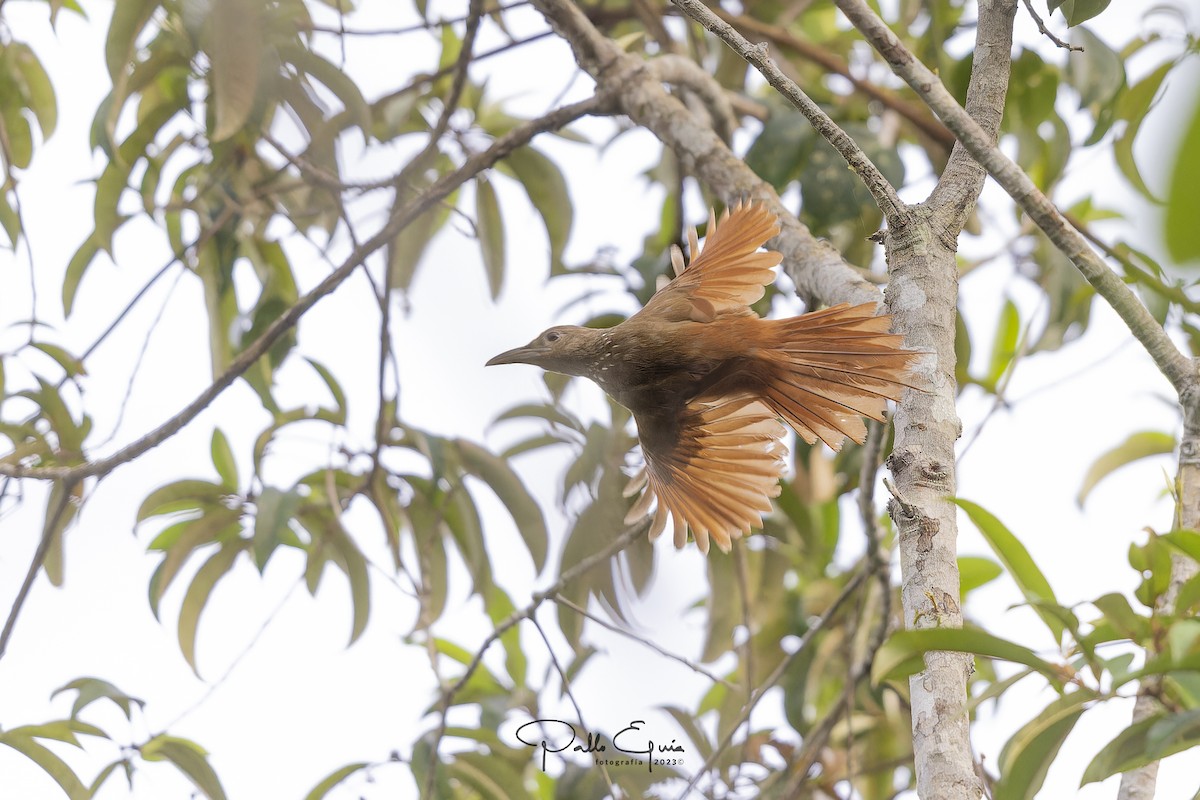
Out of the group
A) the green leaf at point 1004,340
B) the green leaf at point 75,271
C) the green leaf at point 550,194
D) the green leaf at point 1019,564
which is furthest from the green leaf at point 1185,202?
the green leaf at point 1004,340

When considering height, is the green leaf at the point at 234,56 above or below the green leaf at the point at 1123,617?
above

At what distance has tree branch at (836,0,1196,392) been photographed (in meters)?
1.19

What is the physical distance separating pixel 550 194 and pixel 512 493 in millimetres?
685

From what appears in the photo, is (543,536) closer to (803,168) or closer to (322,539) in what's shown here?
(322,539)

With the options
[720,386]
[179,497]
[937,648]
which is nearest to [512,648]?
[179,497]

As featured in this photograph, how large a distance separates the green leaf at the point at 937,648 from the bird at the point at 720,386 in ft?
1.41

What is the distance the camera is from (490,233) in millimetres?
2551

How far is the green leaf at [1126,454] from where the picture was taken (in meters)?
2.53

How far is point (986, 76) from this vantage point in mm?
1404

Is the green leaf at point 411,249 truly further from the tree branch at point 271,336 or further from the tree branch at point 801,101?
the tree branch at point 801,101

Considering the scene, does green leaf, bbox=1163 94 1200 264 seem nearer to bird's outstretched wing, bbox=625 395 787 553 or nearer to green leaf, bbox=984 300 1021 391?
bird's outstretched wing, bbox=625 395 787 553

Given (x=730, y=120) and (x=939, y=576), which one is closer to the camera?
(x=939, y=576)

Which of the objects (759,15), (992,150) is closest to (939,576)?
(992,150)

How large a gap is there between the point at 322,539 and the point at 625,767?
2.66ft
